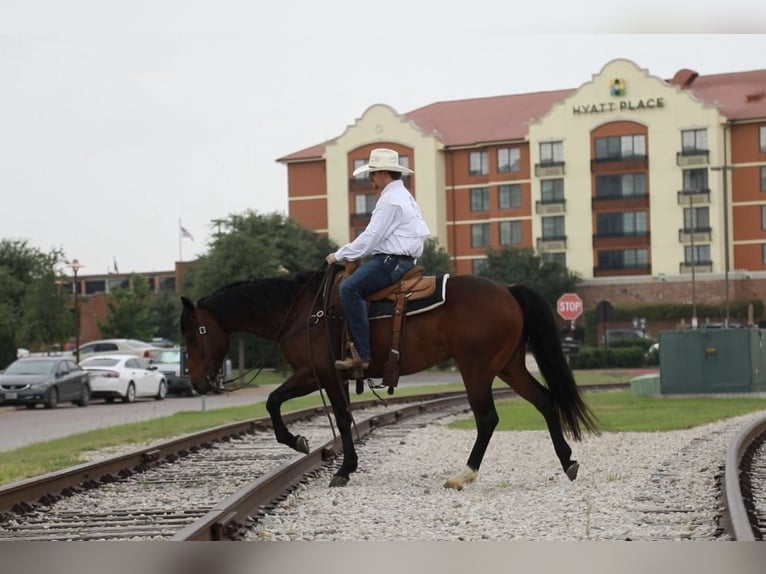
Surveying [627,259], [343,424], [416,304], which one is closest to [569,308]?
[343,424]

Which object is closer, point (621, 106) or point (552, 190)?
point (621, 106)

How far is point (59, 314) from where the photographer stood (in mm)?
50406

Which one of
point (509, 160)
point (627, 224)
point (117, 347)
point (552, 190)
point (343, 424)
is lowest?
point (117, 347)

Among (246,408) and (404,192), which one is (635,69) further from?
(404,192)

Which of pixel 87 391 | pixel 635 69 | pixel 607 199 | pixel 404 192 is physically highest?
pixel 635 69

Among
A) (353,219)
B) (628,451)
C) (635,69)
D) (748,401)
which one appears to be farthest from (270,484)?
(635,69)

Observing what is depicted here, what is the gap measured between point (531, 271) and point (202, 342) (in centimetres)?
7801

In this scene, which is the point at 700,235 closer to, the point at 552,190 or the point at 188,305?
the point at 552,190

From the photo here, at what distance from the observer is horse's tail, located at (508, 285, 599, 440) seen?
35.5 ft

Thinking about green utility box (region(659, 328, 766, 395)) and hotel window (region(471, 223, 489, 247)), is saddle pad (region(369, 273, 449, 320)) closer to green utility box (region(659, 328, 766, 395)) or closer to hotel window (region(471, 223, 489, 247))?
green utility box (region(659, 328, 766, 395))

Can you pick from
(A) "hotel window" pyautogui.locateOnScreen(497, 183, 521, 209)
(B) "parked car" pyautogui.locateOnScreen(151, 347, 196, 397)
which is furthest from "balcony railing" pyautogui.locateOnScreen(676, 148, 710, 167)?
(B) "parked car" pyautogui.locateOnScreen(151, 347, 196, 397)

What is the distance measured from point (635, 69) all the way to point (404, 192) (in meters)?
73.8

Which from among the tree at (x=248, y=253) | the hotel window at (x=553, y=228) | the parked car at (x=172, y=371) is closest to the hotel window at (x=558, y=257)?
the hotel window at (x=553, y=228)

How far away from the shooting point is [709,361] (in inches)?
1096
